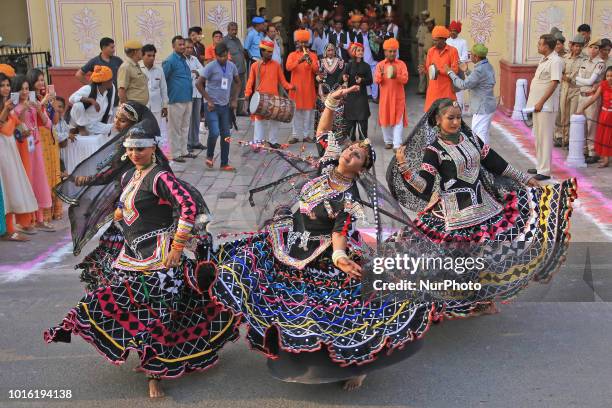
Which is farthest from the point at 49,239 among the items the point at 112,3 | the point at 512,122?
the point at 512,122

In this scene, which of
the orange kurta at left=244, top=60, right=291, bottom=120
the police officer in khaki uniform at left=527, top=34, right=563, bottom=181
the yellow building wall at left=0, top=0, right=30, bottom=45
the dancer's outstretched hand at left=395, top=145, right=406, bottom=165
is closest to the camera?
the dancer's outstretched hand at left=395, top=145, right=406, bottom=165

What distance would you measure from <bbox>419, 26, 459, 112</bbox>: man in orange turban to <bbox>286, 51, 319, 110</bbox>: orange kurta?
188 cm

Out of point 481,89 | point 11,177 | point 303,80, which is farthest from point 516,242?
point 303,80

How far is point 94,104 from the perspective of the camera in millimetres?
9789

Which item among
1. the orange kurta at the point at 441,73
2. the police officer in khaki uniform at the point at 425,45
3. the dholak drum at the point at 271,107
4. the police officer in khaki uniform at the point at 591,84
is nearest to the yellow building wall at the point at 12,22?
the police officer in khaki uniform at the point at 425,45

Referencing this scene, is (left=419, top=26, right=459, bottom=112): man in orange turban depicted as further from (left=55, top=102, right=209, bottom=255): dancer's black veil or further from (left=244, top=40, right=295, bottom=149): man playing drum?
(left=55, top=102, right=209, bottom=255): dancer's black veil

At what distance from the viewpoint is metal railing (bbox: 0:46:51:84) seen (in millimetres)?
15062

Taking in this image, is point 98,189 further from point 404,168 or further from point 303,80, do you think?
point 303,80

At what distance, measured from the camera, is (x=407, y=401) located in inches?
202

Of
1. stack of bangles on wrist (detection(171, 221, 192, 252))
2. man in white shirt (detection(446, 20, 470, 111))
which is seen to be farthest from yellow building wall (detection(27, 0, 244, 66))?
stack of bangles on wrist (detection(171, 221, 192, 252))

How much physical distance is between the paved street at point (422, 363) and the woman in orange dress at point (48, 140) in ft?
5.85

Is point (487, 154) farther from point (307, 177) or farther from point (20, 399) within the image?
point (20, 399)

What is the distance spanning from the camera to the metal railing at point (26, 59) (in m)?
15.1

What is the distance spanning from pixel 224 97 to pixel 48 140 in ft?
9.51
